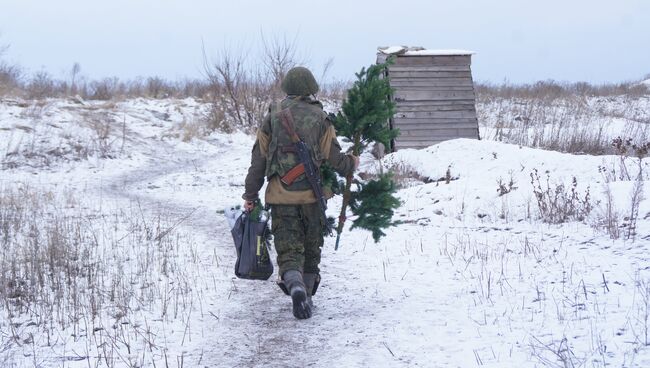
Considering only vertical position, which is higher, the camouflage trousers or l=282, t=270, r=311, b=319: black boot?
the camouflage trousers

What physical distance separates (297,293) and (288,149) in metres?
1.12

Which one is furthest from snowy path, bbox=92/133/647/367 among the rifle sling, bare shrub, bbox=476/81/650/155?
bare shrub, bbox=476/81/650/155

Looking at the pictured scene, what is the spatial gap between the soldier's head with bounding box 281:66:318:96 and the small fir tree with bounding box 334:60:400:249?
1.15 ft

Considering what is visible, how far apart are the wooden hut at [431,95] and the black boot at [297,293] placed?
11975mm

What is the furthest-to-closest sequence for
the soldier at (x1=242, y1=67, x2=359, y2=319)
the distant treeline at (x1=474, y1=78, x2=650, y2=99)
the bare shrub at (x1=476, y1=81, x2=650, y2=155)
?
the distant treeline at (x1=474, y1=78, x2=650, y2=99) → the bare shrub at (x1=476, y1=81, x2=650, y2=155) → the soldier at (x1=242, y1=67, x2=359, y2=319)

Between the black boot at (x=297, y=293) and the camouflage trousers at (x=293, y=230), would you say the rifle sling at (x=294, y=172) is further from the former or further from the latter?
the black boot at (x=297, y=293)

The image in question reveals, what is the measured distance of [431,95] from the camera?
55.2ft

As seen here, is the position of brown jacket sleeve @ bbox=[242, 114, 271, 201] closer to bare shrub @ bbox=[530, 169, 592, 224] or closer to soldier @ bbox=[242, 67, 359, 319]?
soldier @ bbox=[242, 67, 359, 319]

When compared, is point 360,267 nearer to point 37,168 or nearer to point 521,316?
point 521,316

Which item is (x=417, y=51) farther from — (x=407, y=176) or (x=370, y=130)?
(x=370, y=130)

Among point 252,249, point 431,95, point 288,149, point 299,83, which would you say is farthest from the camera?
point 431,95

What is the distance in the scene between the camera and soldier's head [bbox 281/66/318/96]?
4910 mm

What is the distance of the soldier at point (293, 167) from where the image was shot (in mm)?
4805

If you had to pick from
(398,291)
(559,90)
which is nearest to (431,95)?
(398,291)
